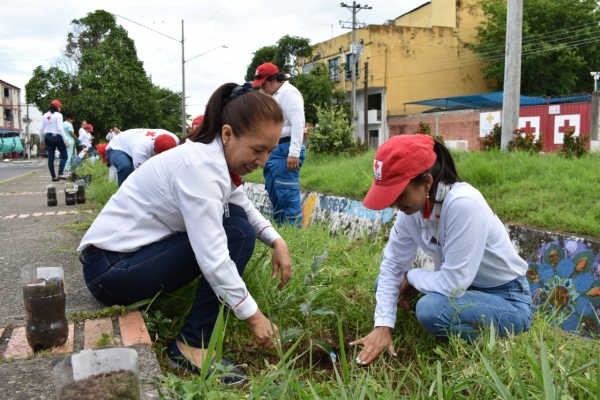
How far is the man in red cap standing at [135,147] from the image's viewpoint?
5.07 metres

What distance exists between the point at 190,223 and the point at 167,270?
0.31 m

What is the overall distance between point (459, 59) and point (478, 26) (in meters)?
2.53

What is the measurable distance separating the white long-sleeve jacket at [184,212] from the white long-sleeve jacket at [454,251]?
0.75 m

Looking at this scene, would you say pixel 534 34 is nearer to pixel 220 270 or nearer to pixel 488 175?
pixel 488 175

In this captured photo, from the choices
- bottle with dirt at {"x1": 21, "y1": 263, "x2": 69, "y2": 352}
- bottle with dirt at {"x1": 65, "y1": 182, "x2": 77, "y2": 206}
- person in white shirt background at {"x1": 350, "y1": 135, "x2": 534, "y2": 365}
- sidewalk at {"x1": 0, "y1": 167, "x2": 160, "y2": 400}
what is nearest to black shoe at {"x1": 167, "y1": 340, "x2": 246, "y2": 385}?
sidewalk at {"x1": 0, "y1": 167, "x2": 160, "y2": 400}

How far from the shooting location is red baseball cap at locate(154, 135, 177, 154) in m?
4.98

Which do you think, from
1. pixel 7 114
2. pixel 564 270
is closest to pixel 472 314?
pixel 564 270

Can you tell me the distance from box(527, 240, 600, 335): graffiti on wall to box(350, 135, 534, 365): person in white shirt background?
78.2 inches

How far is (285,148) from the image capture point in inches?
202

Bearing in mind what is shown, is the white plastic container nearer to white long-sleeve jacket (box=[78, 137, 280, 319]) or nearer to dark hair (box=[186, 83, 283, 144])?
white long-sleeve jacket (box=[78, 137, 280, 319])

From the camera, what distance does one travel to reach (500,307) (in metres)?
2.21

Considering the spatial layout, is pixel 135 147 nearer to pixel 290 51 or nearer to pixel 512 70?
pixel 512 70

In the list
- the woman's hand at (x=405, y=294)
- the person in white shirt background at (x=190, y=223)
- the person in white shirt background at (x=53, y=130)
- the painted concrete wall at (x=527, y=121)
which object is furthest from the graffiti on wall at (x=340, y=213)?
the painted concrete wall at (x=527, y=121)

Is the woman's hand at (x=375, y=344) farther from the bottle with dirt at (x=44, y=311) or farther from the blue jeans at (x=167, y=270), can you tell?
the bottle with dirt at (x=44, y=311)
